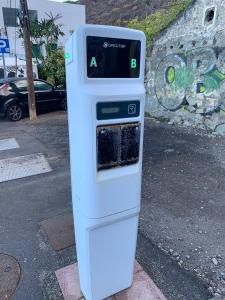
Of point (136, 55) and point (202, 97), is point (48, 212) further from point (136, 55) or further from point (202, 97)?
point (202, 97)

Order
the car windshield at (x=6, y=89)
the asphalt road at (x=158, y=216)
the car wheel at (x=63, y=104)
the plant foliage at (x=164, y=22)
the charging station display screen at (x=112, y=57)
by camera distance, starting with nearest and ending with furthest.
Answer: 1. the charging station display screen at (x=112, y=57)
2. the asphalt road at (x=158, y=216)
3. the plant foliage at (x=164, y=22)
4. the car windshield at (x=6, y=89)
5. the car wheel at (x=63, y=104)

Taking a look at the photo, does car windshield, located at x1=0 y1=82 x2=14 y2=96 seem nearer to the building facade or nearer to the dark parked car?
the dark parked car

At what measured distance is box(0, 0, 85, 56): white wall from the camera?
20.0 meters

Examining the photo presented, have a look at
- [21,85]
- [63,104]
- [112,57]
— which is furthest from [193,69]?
[112,57]

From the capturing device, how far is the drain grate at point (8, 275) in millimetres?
2227

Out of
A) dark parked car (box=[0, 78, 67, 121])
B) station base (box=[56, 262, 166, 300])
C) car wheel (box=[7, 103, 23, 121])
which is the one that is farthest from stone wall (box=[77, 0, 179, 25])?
station base (box=[56, 262, 166, 300])

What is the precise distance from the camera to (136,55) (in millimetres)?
1571

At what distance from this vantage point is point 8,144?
21.1ft

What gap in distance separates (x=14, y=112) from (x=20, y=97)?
580mm

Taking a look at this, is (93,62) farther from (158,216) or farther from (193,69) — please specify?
(193,69)

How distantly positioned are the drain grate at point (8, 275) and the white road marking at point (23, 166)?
2.08 meters

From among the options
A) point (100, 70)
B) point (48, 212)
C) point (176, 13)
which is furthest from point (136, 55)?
point (176, 13)

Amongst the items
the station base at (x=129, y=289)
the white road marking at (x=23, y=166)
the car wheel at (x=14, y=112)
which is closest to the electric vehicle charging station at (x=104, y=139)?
the station base at (x=129, y=289)

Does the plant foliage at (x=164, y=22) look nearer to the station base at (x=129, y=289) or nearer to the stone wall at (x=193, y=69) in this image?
the stone wall at (x=193, y=69)
